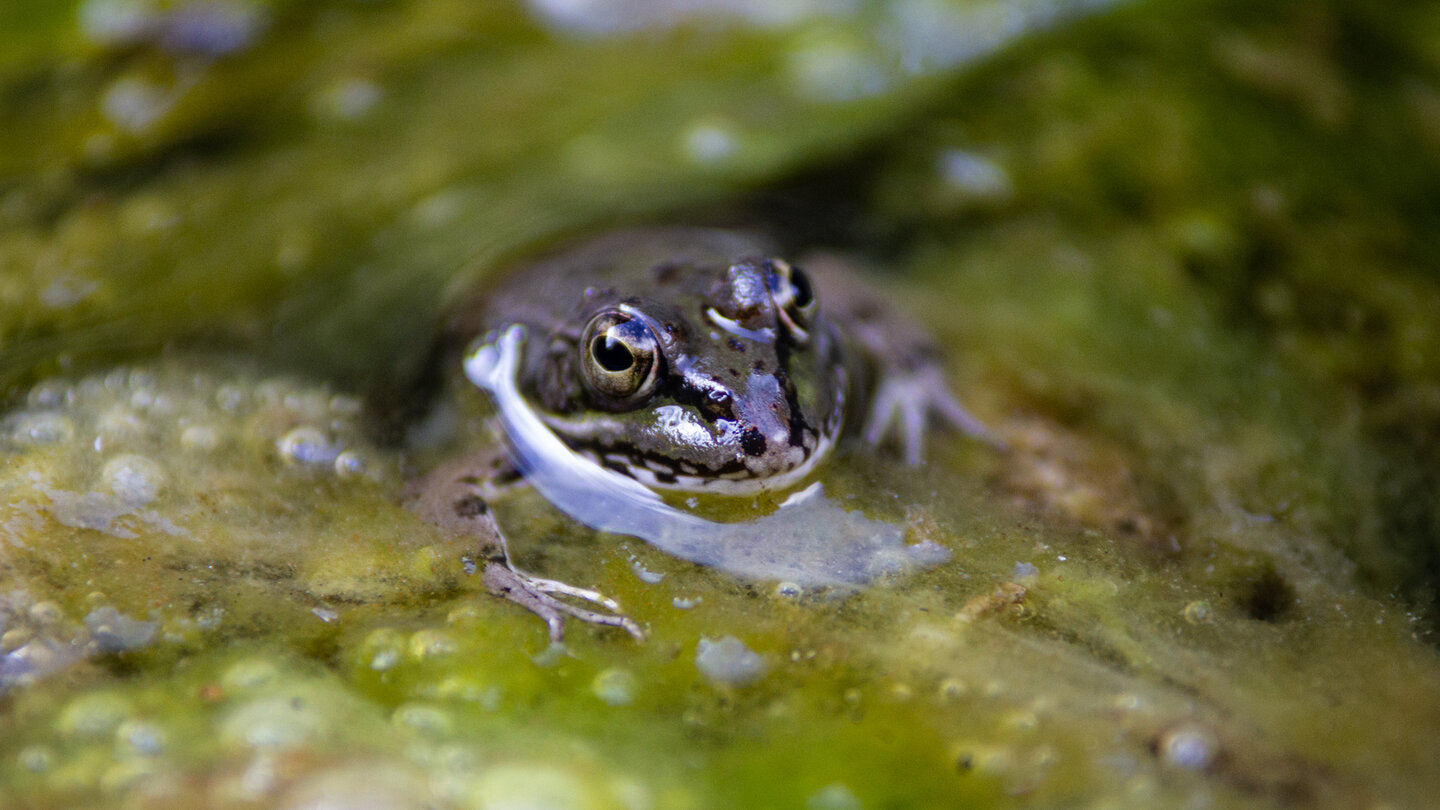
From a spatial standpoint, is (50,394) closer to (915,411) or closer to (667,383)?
(667,383)

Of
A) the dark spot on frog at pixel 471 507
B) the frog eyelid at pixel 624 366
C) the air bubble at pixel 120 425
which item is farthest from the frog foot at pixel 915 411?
the air bubble at pixel 120 425

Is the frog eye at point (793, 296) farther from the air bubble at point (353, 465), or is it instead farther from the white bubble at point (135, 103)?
the white bubble at point (135, 103)

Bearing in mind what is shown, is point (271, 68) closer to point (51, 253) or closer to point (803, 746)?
point (51, 253)

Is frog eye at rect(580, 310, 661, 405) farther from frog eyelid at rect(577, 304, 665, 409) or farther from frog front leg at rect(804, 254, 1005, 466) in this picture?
frog front leg at rect(804, 254, 1005, 466)

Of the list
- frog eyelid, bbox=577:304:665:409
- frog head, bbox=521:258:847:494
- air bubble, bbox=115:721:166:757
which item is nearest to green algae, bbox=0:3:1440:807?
air bubble, bbox=115:721:166:757

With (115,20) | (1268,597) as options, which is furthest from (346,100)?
(1268,597)

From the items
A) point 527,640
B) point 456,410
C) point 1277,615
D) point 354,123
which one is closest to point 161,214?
point 354,123
